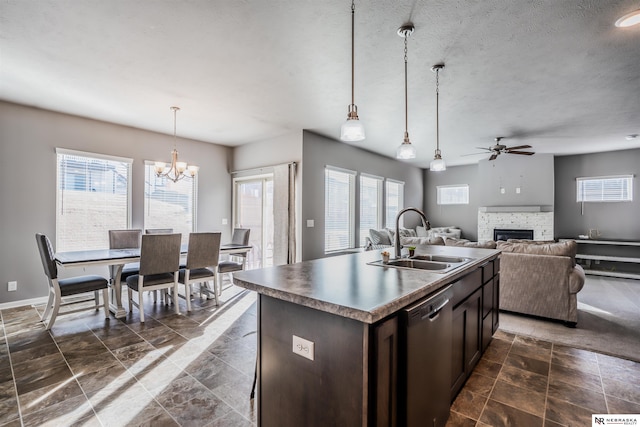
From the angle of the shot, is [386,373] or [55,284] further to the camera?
[55,284]

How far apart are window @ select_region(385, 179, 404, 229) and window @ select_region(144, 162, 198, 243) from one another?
4.64 m

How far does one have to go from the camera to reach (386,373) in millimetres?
1149

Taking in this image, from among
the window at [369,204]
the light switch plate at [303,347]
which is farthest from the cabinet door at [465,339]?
the window at [369,204]

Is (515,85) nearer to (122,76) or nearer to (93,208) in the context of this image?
(122,76)

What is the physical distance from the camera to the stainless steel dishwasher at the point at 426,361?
1.22 metres

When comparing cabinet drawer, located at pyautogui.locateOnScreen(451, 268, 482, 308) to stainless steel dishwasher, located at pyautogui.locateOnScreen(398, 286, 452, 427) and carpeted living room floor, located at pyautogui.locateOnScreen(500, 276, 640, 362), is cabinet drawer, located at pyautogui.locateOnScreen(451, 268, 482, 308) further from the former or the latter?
carpeted living room floor, located at pyautogui.locateOnScreen(500, 276, 640, 362)

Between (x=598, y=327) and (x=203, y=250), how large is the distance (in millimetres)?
4809

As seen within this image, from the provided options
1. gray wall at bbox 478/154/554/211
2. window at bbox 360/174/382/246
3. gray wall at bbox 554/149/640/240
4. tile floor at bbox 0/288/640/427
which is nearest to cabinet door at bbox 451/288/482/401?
tile floor at bbox 0/288/640/427

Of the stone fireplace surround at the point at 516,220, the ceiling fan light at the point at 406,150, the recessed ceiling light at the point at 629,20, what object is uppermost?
the recessed ceiling light at the point at 629,20

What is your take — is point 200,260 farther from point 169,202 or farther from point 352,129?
point 352,129

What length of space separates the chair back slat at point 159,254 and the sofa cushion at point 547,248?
4.15 metres

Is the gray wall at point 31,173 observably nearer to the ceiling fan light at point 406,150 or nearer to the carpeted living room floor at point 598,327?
the ceiling fan light at point 406,150

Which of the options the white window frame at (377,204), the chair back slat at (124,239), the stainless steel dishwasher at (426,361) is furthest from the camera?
the white window frame at (377,204)

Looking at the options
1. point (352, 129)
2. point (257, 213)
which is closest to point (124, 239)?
point (257, 213)
